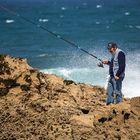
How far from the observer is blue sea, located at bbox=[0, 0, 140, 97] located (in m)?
38.5

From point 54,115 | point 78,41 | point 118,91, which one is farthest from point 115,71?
point 78,41

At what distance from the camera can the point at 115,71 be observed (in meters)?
12.6

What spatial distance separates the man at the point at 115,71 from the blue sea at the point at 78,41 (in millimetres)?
15620

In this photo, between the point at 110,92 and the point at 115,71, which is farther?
the point at 110,92

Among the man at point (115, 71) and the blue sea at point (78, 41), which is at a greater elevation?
the man at point (115, 71)

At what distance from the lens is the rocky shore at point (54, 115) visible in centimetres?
957

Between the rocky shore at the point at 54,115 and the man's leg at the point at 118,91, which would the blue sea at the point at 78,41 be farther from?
the rocky shore at the point at 54,115

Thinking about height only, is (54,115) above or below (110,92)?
above

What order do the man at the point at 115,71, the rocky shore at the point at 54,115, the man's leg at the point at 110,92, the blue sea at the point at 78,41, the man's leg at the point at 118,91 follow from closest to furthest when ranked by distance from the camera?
the rocky shore at the point at 54,115
the man at the point at 115,71
the man's leg at the point at 118,91
the man's leg at the point at 110,92
the blue sea at the point at 78,41

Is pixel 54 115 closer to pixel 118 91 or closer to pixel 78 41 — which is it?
pixel 118 91

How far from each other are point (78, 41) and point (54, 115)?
166 ft

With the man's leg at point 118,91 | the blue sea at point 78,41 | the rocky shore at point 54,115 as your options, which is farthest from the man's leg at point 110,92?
the blue sea at point 78,41

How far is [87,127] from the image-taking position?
31.7 ft

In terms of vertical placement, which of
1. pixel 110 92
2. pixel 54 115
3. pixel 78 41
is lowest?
pixel 78 41
